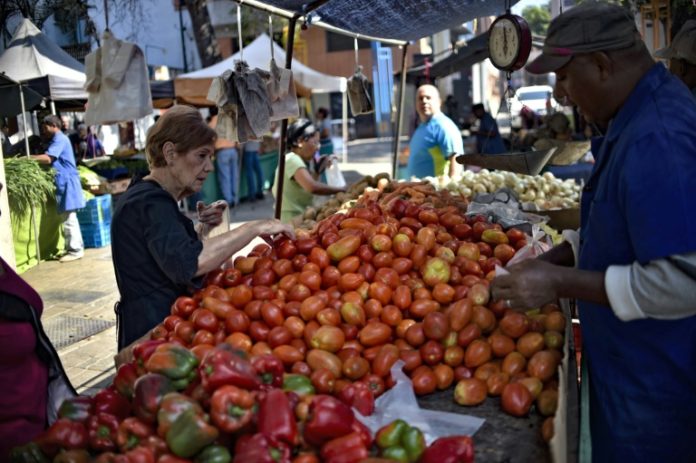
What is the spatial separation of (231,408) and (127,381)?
557 mm

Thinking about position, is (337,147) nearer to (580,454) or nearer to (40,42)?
(40,42)

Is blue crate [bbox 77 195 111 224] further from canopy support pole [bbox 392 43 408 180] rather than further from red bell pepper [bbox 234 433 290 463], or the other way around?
red bell pepper [bbox 234 433 290 463]

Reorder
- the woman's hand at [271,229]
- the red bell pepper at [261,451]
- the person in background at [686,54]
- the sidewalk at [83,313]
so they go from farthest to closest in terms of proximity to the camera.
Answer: the sidewalk at [83,313], the person in background at [686,54], the woman's hand at [271,229], the red bell pepper at [261,451]

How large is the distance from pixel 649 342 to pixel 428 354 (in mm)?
759

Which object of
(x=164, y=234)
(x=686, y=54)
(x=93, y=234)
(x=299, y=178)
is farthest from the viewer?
(x=93, y=234)

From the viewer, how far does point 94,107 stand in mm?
6566

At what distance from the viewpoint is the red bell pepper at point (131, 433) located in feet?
5.97

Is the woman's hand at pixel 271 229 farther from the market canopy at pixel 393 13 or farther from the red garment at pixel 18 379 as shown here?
the market canopy at pixel 393 13

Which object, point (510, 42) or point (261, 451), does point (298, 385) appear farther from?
point (510, 42)

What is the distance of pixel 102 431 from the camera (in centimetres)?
191

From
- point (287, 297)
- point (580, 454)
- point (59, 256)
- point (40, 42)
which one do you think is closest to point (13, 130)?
point (40, 42)

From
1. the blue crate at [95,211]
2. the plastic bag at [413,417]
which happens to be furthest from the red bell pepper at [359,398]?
the blue crate at [95,211]

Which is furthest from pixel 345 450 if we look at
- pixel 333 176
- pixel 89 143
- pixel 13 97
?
pixel 89 143

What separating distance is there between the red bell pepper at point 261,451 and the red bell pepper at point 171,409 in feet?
0.56
